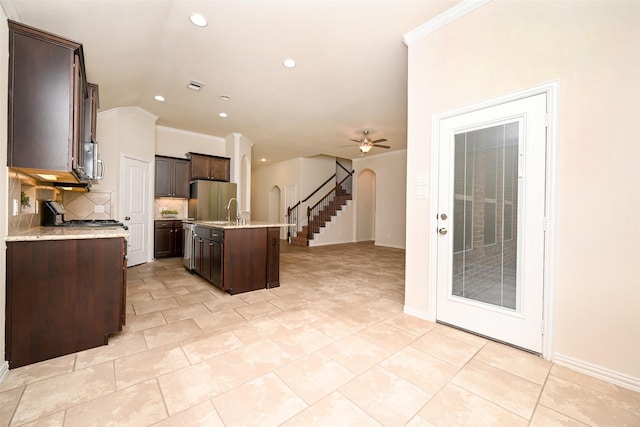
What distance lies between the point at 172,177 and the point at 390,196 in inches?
249

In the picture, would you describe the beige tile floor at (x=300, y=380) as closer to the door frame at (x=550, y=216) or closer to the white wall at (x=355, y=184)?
the door frame at (x=550, y=216)

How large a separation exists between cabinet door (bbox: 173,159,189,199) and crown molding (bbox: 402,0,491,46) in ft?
18.0

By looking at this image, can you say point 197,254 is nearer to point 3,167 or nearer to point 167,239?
point 167,239

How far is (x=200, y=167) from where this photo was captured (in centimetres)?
660

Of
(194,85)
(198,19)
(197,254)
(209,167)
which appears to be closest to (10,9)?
(198,19)

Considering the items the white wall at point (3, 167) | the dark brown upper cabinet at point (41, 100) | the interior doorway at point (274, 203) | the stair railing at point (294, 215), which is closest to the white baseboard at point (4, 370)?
the white wall at point (3, 167)

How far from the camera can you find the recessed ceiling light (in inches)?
106

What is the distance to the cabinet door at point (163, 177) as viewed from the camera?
607 cm

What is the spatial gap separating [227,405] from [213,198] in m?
5.50

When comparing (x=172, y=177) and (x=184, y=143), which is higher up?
(x=184, y=143)

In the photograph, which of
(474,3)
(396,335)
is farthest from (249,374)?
(474,3)

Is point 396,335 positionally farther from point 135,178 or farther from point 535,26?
point 135,178

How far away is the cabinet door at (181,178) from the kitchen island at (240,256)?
2.73m

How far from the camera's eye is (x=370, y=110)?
16.9 ft
